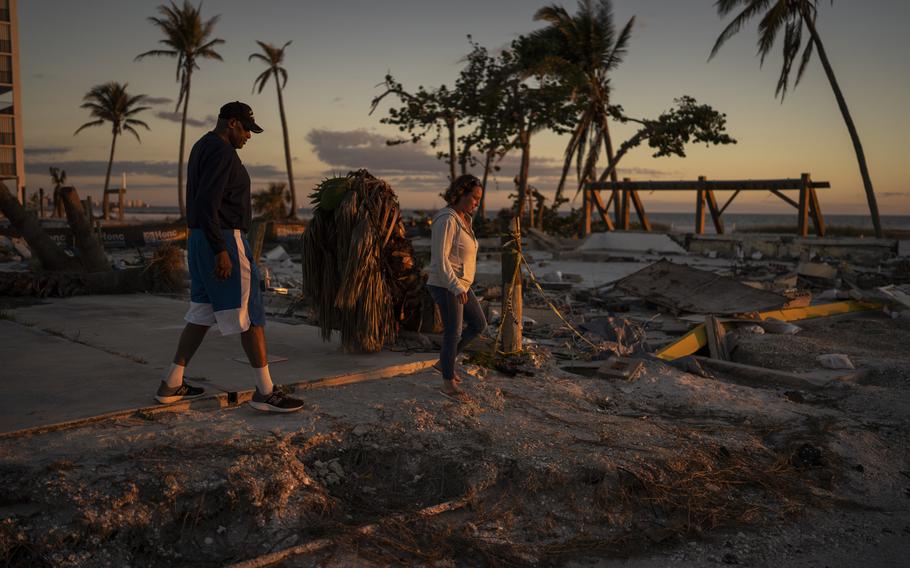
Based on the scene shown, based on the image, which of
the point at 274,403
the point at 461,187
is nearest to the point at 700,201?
the point at 461,187

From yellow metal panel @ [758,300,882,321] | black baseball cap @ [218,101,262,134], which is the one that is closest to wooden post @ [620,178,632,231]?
yellow metal panel @ [758,300,882,321]

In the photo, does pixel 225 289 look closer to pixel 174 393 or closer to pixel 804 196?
pixel 174 393

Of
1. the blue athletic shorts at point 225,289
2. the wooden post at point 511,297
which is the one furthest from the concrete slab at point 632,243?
the blue athletic shorts at point 225,289

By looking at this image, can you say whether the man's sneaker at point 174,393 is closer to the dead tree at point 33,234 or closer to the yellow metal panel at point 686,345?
the yellow metal panel at point 686,345

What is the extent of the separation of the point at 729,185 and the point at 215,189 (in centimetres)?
1937

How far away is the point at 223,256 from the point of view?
4043 millimetres

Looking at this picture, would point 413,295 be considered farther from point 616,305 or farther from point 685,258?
point 685,258

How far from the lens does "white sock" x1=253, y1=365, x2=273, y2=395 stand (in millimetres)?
4340

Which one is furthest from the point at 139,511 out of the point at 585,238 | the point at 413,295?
the point at 585,238

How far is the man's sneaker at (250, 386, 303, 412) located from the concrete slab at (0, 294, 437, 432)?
38 centimetres

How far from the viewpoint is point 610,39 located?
27.5m

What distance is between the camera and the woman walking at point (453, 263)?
5016mm

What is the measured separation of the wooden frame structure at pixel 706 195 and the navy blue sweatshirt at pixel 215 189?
686 inches

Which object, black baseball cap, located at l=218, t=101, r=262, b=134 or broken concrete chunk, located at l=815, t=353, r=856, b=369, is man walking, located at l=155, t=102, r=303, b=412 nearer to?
black baseball cap, located at l=218, t=101, r=262, b=134
